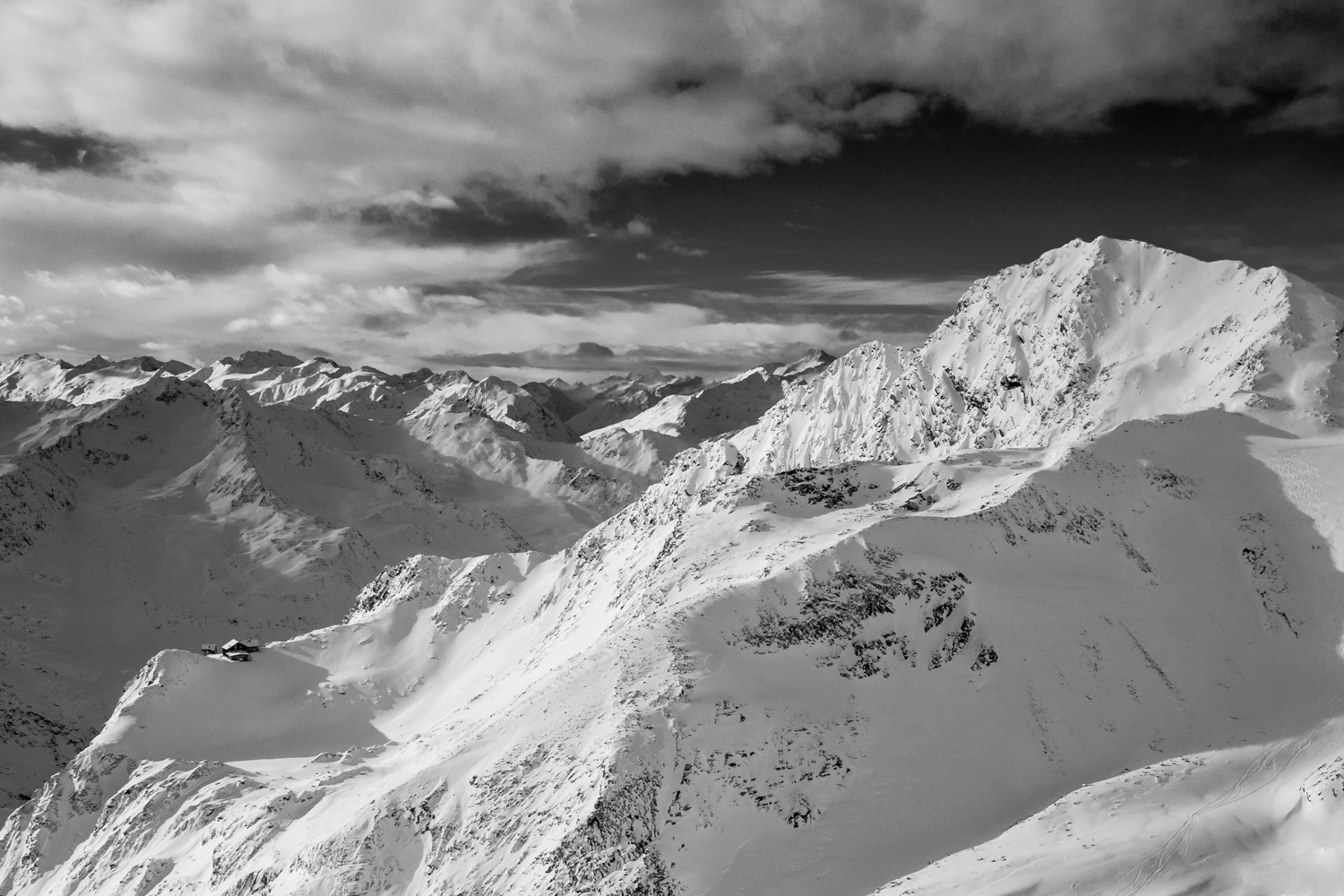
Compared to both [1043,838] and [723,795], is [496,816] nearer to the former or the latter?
[723,795]

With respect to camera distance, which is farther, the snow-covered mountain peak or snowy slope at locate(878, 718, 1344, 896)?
the snow-covered mountain peak

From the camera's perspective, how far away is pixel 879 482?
75.3 meters

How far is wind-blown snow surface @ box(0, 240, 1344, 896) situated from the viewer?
145 feet

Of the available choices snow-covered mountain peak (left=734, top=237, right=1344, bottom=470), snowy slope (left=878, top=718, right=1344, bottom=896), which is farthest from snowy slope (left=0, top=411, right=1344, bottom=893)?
snow-covered mountain peak (left=734, top=237, right=1344, bottom=470)

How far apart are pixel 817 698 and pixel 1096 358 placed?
88980 mm

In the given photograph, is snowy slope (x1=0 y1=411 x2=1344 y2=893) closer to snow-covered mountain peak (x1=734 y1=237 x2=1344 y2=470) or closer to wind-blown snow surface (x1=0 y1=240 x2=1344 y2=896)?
wind-blown snow surface (x1=0 y1=240 x2=1344 y2=896)

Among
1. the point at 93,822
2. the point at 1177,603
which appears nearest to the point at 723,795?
the point at 1177,603

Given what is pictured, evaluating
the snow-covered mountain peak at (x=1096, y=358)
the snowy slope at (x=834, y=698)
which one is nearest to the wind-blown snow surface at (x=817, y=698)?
the snowy slope at (x=834, y=698)

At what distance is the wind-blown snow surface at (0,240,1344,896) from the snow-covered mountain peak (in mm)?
1466

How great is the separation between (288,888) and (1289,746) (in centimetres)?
5649

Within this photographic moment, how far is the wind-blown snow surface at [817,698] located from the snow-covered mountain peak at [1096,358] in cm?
147

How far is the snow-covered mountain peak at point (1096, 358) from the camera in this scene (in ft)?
321

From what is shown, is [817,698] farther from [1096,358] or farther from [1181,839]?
[1096,358]

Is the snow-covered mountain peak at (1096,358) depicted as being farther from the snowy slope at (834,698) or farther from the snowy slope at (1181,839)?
the snowy slope at (1181,839)
